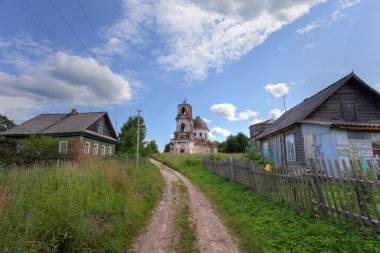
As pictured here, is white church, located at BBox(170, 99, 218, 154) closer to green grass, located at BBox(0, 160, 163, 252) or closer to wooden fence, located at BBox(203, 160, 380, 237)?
wooden fence, located at BBox(203, 160, 380, 237)

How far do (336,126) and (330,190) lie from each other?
8.23 m

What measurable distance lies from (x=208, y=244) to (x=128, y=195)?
11.4 ft

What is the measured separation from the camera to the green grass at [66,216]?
3.44 meters

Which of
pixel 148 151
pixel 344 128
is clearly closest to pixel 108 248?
pixel 344 128

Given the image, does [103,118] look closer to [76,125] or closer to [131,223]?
[76,125]

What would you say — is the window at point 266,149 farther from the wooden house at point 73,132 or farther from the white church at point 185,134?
the white church at point 185,134

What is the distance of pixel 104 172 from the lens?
8055mm

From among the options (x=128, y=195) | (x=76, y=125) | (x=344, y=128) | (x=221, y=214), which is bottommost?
(x=221, y=214)

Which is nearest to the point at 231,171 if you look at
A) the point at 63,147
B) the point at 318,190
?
the point at 318,190

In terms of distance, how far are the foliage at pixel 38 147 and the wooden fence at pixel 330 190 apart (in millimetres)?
23146

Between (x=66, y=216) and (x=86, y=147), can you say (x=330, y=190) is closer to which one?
(x=66, y=216)

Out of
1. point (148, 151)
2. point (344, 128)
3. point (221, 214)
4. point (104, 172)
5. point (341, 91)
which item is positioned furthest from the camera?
point (148, 151)

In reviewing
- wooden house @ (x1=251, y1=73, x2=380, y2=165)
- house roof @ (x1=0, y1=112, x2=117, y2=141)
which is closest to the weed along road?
wooden house @ (x1=251, y1=73, x2=380, y2=165)

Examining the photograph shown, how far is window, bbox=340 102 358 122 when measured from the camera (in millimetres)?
14953
